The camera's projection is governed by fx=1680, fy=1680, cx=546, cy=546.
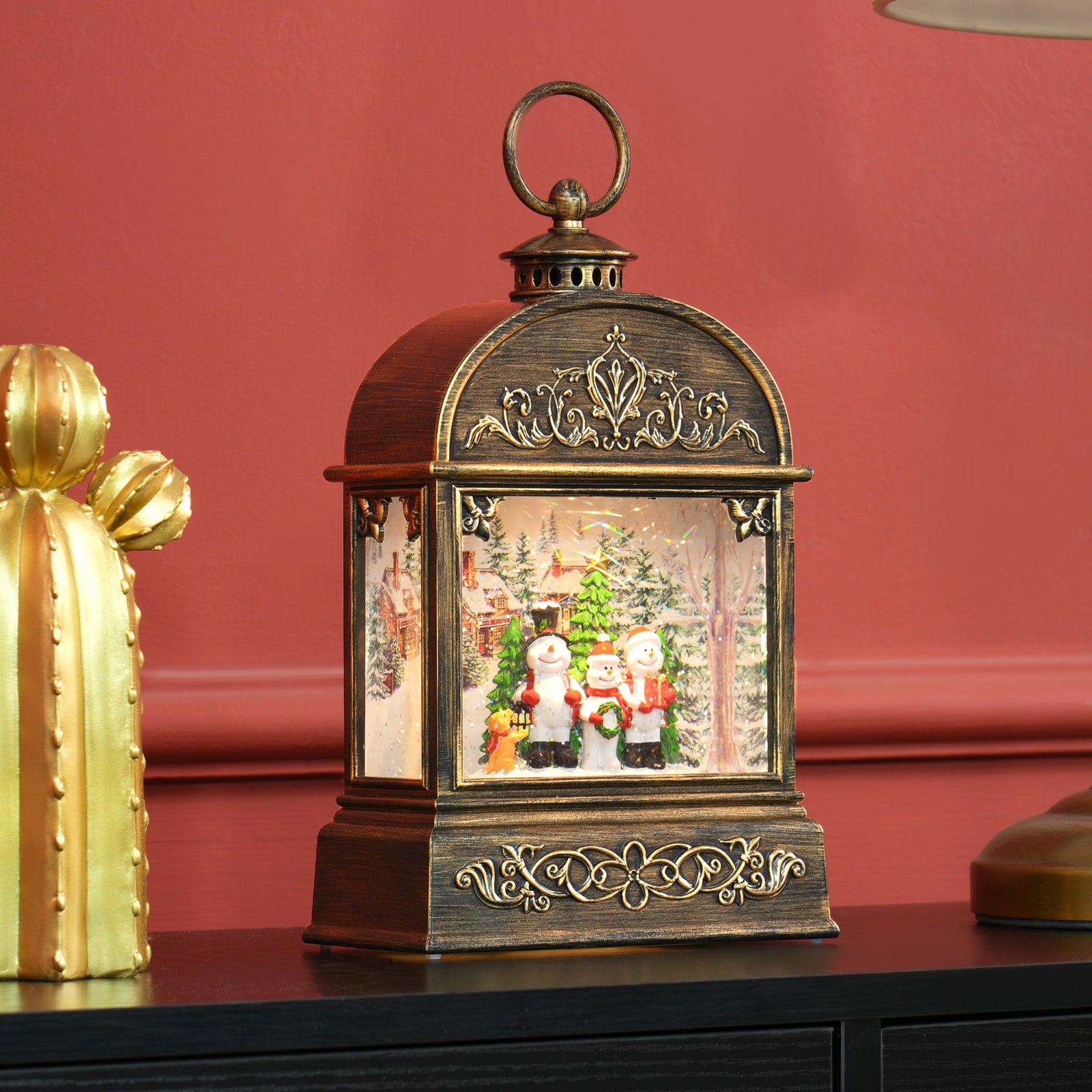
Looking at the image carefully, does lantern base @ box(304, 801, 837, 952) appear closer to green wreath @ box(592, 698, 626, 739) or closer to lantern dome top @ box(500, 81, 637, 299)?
green wreath @ box(592, 698, 626, 739)

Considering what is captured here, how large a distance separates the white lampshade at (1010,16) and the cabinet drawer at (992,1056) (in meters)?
0.73

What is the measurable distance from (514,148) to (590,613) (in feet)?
1.08

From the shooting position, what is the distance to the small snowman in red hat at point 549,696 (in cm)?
111

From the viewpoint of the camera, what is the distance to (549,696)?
112cm

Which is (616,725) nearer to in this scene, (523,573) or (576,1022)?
(523,573)

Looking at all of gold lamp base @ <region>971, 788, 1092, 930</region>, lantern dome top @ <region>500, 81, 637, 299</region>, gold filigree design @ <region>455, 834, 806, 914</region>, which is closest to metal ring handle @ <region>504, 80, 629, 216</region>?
lantern dome top @ <region>500, 81, 637, 299</region>

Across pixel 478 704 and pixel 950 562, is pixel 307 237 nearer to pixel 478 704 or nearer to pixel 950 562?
pixel 478 704

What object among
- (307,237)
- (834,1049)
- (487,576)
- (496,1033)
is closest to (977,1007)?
(834,1049)

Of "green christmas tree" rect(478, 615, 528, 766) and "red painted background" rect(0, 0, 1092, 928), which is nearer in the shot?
"green christmas tree" rect(478, 615, 528, 766)

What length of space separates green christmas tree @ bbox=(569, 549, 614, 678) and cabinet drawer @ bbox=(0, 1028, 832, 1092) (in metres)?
0.26

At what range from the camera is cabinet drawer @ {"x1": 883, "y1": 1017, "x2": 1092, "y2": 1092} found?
3.33ft

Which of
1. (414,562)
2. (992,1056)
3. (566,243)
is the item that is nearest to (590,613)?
(414,562)

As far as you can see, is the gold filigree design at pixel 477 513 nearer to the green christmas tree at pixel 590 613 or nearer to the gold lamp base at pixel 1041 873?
the green christmas tree at pixel 590 613

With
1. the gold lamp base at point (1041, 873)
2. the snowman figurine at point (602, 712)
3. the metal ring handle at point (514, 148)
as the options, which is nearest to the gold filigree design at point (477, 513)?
the snowman figurine at point (602, 712)
